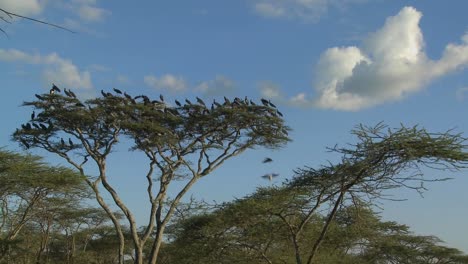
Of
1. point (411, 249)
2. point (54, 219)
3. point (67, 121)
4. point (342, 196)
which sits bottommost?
point (342, 196)

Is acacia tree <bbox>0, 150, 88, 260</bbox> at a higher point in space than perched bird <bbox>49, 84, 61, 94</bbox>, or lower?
lower

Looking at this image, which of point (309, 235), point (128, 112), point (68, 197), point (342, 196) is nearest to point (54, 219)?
point (68, 197)

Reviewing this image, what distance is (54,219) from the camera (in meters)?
26.6

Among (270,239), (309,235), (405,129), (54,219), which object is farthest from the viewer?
(54,219)

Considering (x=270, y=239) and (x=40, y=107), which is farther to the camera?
(x=40, y=107)

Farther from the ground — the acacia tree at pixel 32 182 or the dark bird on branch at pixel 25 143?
the dark bird on branch at pixel 25 143

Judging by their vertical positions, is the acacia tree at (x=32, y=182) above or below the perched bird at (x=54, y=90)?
below

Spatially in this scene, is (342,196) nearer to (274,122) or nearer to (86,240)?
(274,122)

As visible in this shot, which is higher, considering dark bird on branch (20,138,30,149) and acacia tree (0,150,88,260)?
dark bird on branch (20,138,30,149)

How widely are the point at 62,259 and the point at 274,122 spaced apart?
630 inches

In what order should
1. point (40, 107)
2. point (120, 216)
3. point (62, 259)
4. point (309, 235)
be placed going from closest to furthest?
point (309, 235) → point (40, 107) → point (120, 216) → point (62, 259)

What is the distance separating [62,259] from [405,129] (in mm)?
26046

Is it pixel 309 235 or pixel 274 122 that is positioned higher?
pixel 274 122

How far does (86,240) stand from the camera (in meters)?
31.4
